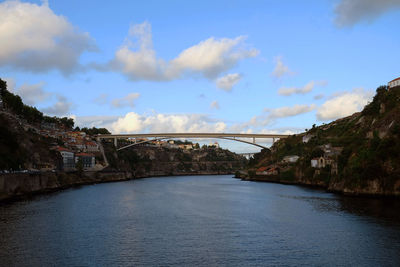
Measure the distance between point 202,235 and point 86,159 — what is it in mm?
74680

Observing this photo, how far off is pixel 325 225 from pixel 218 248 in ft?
32.9

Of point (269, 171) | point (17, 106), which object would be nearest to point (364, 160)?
point (269, 171)

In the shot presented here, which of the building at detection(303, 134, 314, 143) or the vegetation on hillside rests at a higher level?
the vegetation on hillside

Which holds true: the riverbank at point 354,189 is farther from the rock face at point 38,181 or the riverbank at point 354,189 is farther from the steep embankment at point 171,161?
the steep embankment at point 171,161

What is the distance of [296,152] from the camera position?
90.6 metres

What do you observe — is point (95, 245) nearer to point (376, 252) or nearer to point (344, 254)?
point (344, 254)

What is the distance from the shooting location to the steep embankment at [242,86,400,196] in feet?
135

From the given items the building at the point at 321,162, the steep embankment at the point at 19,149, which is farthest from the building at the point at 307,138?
the steep embankment at the point at 19,149

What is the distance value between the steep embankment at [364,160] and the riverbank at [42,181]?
131 feet

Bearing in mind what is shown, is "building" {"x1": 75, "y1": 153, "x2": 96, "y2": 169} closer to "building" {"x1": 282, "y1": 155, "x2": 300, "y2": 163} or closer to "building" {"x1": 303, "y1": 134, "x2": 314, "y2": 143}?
"building" {"x1": 282, "y1": 155, "x2": 300, "y2": 163}

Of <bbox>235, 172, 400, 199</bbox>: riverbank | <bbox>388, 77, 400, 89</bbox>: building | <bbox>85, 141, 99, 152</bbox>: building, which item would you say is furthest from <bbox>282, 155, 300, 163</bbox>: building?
<bbox>85, 141, 99, 152</bbox>: building

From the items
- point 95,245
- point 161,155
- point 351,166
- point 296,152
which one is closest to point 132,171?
point 161,155

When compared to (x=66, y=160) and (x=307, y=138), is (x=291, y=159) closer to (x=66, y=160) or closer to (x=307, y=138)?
(x=307, y=138)

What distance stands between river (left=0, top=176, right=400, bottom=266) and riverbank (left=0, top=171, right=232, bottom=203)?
8.30 m
